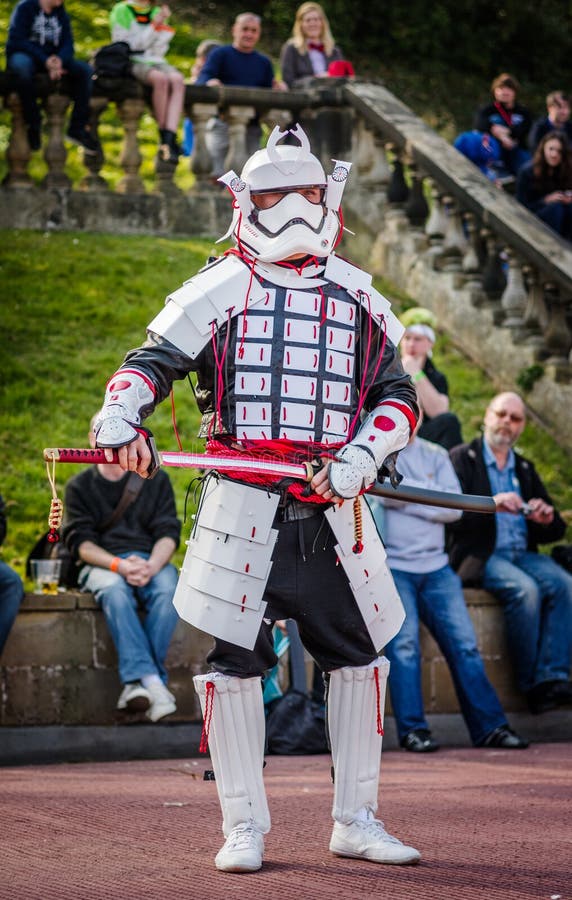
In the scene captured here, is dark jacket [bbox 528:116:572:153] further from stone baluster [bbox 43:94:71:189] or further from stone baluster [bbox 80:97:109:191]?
stone baluster [bbox 43:94:71:189]

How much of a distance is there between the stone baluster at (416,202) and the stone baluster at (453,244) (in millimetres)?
471

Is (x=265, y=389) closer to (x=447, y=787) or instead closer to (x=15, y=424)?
(x=447, y=787)

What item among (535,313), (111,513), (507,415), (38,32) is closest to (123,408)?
(111,513)

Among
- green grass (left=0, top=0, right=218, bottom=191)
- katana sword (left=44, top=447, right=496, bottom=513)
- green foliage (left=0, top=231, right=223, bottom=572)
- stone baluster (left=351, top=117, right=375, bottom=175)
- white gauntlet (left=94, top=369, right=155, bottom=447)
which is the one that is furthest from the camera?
green grass (left=0, top=0, right=218, bottom=191)

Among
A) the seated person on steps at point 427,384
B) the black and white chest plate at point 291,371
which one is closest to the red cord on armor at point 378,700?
the black and white chest plate at point 291,371

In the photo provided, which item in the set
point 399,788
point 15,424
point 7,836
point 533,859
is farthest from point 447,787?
point 15,424

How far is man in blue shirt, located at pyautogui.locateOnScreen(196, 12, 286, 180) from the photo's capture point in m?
13.6

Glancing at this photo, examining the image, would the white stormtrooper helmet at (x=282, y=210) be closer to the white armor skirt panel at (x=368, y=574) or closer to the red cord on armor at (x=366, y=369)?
the red cord on armor at (x=366, y=369)

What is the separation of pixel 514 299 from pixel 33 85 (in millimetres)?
4208

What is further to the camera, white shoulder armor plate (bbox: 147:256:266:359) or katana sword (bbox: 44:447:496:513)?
white shoulder armor plate (bbox: 147:256:266:359)

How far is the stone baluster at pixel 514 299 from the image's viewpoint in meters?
12.4

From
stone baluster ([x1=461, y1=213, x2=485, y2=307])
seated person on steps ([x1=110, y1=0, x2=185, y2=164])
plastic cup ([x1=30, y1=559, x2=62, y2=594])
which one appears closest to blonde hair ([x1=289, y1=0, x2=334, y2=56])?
seated person on steps ([x1=110, y1=0, x2=185, y2=164])

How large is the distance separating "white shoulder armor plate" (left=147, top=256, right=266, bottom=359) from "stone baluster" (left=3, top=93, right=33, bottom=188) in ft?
25.9

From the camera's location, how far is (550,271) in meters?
11.7
